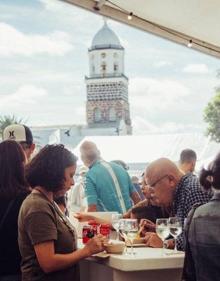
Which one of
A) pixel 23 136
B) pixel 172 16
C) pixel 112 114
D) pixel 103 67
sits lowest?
pixel 23 136

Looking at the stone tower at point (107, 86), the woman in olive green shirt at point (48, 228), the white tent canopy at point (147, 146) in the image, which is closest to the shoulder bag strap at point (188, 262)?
the woman in olive green shirt at point (48, 228)

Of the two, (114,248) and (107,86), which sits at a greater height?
(107,86)

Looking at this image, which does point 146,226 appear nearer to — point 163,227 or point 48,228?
point 163,227

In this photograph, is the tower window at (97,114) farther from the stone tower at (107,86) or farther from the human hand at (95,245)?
the human hand at (95,245)

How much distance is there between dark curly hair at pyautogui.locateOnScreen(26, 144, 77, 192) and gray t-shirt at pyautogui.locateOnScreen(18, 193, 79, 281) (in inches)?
2.5

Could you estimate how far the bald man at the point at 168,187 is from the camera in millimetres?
2670

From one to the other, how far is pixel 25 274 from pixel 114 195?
83.5 inches

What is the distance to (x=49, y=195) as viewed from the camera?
8.05 ft

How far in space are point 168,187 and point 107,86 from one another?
1031 inches

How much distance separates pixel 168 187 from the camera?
277 cm

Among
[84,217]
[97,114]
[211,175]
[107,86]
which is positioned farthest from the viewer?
[97,114]

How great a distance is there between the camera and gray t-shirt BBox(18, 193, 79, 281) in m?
2.31

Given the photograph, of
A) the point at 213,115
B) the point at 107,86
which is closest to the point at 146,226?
the point at 213,115

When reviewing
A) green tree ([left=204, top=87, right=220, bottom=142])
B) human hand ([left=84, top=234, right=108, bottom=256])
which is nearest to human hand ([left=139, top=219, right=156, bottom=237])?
human hand ([left=84, top=234, right=108, bottom=256])
